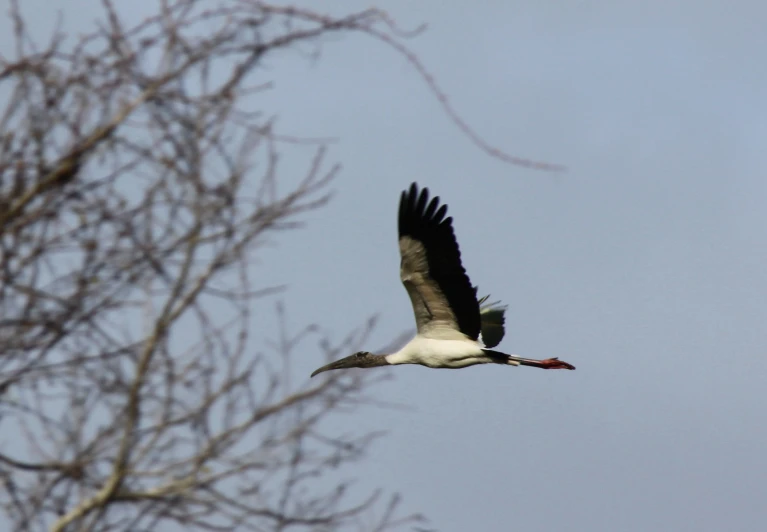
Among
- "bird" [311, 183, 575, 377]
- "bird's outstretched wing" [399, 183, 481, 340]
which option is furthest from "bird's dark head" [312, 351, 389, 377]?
"bird's outstretched wing" [399, 183, 481, 340]

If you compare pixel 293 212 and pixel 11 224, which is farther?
pixel 293 212

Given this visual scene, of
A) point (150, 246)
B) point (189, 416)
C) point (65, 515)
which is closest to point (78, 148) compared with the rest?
point (150, 246)

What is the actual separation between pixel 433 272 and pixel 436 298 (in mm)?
360

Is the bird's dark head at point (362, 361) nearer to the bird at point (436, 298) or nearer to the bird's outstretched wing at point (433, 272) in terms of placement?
the bird at point (436, 298)

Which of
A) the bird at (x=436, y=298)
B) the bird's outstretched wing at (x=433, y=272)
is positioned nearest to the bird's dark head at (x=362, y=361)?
the bird at (x=436, y=298)

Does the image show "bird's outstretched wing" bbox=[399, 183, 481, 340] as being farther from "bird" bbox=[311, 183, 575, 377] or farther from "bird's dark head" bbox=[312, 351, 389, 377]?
"bird's dark head" bbox=[312, 351, 389, 377]

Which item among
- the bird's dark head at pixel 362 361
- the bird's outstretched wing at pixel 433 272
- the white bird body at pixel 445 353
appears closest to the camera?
the bird's outstretched wing at pixel 433 272

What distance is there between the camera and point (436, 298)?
323 inches

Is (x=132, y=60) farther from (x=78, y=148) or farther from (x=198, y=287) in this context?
(x=198, y=287)

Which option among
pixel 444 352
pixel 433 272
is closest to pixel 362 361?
pixel 444 352

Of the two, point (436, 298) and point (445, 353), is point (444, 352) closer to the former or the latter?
point (445, 353)

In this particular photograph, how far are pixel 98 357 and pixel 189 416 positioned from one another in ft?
1.17

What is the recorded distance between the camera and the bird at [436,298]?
7.66m

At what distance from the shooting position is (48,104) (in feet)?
13.0
